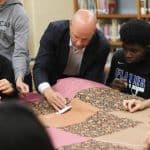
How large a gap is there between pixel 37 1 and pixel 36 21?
7.6 inches

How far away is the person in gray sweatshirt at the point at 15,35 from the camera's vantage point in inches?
86.0

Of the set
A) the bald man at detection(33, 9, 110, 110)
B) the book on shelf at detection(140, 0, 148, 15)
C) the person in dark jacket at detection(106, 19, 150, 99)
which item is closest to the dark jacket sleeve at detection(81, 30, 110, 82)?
the bald man at detection(33, 9, 110, 110)

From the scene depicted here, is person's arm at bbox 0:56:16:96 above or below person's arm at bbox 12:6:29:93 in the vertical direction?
below

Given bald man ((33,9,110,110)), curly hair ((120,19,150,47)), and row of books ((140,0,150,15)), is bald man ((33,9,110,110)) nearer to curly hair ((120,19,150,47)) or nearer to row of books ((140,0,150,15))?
Answer: curly hair ((120,19,150,47))

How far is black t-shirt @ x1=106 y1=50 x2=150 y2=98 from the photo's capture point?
1958 millimetres

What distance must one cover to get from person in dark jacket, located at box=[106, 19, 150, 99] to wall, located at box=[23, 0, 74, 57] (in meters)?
1.60

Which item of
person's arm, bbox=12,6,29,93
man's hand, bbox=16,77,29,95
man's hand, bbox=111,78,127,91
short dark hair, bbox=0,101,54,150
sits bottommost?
man's hand, bbox=111,78,127,91

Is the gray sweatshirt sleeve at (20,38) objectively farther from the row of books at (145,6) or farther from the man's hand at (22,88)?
the row of books at (145,6)

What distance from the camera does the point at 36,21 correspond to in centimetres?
348

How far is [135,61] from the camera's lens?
1985 millimetres

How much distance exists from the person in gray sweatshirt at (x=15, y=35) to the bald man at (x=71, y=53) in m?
0.20

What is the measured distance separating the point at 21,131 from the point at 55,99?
1445 millimetres

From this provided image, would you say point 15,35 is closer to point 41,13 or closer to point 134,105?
point 134,105

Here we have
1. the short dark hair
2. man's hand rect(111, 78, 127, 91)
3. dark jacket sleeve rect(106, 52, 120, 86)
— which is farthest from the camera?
dark jacket sleeve rect(106, 52, 120, 86)
